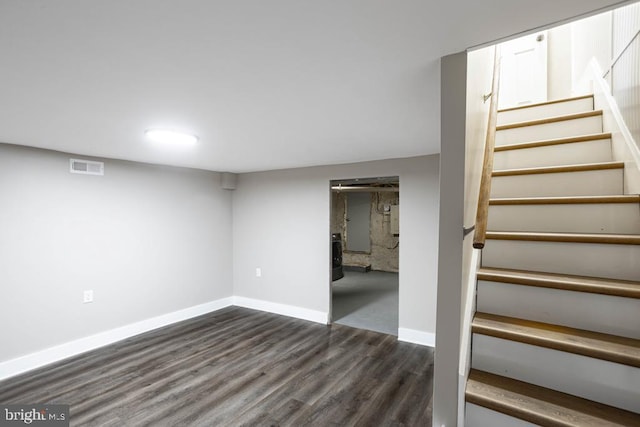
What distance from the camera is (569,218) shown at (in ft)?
6.10

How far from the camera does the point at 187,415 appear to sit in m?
2.11

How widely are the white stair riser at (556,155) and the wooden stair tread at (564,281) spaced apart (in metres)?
1.07

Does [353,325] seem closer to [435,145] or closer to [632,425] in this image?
[435,145]

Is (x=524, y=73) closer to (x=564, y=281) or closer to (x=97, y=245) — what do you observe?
(x=564, y=281)

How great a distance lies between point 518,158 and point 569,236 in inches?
38.9

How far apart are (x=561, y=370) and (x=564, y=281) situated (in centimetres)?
43

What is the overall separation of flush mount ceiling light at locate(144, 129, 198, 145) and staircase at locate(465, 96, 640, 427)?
7.89ft

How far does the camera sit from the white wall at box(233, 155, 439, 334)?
334 cm

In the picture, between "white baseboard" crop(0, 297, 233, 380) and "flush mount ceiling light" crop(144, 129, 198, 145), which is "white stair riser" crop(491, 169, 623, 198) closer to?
"flush mount ceiling light" crop(144, 129, 198, 145)

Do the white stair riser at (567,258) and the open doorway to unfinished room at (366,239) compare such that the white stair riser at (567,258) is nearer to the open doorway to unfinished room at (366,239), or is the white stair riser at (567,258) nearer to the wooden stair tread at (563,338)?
the wooden stair tread at (563,338)

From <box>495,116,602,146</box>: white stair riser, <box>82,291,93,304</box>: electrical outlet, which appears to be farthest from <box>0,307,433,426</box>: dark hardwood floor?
<box>495,116,602,146</box>: white stair riser

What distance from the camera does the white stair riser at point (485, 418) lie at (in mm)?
1261

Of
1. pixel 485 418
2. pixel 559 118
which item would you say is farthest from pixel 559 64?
pixel 485 418

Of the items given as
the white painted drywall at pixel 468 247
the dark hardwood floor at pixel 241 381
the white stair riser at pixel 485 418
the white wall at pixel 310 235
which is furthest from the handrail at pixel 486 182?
the dark hardwood floor at pixel 241 381
